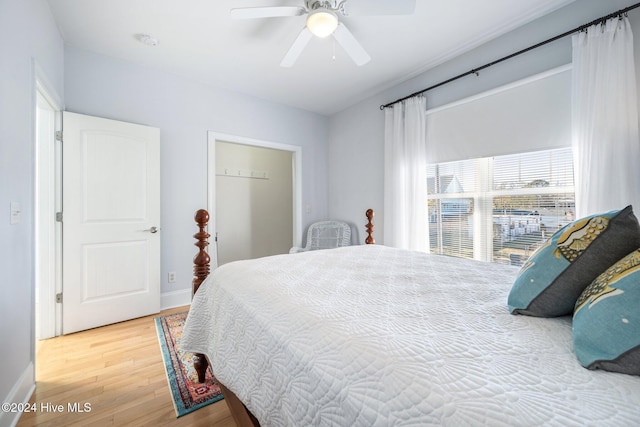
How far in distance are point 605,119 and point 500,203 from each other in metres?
0.90

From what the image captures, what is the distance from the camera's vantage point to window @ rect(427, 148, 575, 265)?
216 cm

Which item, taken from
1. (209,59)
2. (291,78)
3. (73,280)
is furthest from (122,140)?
(291,78)

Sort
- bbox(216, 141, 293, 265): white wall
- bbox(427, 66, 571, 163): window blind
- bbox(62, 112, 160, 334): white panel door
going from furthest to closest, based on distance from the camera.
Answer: bbox(216, 141, 293, 265): white wall < bbox(62, 112, 160, 334): white panel door < bbox(427, 66, 571, 163): window blind

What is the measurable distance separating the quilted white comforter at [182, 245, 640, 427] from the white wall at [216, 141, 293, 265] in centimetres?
329

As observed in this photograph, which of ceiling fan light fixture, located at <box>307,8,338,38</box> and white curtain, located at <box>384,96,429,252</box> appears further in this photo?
white curtain, located at <box>384,96,429,252</box>

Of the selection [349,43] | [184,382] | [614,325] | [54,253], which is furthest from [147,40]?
[614,325]

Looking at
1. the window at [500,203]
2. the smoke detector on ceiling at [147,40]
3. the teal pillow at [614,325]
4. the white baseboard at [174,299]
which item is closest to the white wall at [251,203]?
the white baseboard at [174,299]

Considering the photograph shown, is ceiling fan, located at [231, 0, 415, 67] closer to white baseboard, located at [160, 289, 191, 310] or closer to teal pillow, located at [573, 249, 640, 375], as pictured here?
teal pillow, located at [573, 249, 640, 375]

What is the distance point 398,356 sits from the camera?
61 cm

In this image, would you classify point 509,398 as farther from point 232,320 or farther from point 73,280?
point 73,280

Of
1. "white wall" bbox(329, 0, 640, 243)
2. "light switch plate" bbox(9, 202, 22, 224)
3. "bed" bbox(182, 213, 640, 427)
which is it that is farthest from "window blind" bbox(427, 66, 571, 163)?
"light switch plate" bbox(9, 202, 22, 224)

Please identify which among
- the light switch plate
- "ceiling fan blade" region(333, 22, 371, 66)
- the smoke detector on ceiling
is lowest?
the light switch plate

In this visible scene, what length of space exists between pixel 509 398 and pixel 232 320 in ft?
3.08

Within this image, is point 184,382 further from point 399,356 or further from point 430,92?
point 430,92
